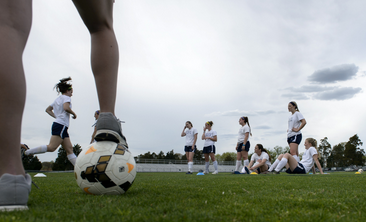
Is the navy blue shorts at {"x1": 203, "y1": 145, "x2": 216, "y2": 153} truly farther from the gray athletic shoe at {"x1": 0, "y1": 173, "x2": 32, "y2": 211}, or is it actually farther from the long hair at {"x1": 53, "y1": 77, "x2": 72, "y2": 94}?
the gray athletic shoe at {"x1": 0, "y1": 173, "x2": 32, "y2": 211}

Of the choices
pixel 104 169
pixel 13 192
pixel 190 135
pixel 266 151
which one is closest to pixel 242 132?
pixel 266 151

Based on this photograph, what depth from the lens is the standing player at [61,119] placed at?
7.05 m

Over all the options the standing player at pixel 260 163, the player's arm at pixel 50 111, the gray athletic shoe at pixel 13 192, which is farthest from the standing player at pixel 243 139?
the gray athletic shoe at pixel 13 192

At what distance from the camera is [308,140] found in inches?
424

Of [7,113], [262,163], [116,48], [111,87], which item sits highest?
[116,48]

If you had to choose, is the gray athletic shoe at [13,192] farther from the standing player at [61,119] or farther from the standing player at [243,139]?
the standing player at [243,139]

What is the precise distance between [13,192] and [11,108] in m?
0.44

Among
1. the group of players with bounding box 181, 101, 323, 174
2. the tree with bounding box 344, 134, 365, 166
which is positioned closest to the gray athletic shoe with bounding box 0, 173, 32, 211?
the group of players with bounding box 181, 101, 323, 174

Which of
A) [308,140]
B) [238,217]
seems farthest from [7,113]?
[308,140]

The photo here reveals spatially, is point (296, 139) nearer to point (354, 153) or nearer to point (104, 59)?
point (104, 59)

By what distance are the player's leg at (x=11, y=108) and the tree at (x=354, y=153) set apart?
94325 millimetres

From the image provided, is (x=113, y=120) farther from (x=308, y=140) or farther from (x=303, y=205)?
(x=308, y=140)

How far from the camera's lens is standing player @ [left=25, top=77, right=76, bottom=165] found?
7.05 m

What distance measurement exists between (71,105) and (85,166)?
607 centimetres
